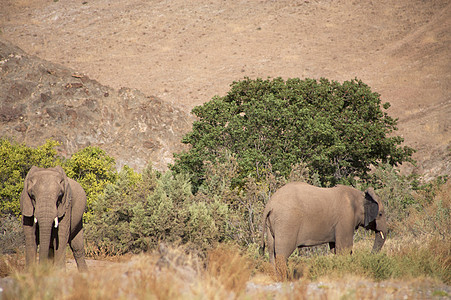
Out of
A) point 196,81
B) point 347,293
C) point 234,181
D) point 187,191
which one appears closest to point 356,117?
point 234,181

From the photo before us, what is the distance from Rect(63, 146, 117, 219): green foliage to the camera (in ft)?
60.2

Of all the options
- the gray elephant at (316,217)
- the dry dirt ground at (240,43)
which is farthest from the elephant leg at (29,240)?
the dry dirt ground at (240,43)

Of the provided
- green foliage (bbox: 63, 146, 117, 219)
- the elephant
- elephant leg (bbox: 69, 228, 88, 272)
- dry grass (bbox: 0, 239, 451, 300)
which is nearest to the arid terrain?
green foliage (bbox: 63, 146, 117, 219)

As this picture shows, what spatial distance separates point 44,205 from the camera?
9.02 meters

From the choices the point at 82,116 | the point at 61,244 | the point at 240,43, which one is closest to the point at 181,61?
the point at 240,43

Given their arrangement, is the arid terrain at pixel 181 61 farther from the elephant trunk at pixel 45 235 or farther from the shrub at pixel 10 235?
the elephant trunk at pixel 45 235

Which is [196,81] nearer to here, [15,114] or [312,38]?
[312,38]

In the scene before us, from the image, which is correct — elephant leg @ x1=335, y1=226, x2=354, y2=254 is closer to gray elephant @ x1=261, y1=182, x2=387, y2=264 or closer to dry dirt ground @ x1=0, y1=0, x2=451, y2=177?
gray elephant @ x1=261, y1=182, x2=387, y2=264

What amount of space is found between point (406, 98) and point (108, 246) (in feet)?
133

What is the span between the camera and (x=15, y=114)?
91.8ft

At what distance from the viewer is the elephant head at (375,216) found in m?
11.4

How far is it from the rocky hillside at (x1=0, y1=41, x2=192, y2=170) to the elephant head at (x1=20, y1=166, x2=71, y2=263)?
16.5m

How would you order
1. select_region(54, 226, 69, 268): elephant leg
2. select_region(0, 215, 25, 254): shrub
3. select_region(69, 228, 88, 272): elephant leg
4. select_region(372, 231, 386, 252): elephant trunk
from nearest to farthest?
select_region(54, 226, 69, 268): elephant leg
select_region(69, 228, 88, 272): elephant leg
select_region(372, 231, 386, 252): elephant trunk
select_region(0, 215, 25, 254): shrub

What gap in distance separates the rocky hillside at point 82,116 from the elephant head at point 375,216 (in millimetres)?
16576
